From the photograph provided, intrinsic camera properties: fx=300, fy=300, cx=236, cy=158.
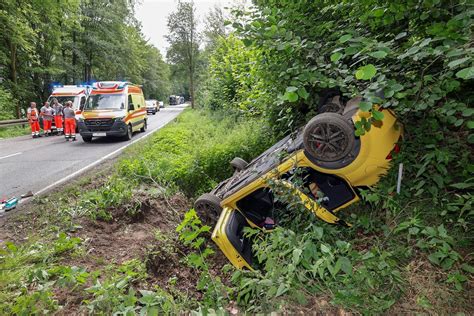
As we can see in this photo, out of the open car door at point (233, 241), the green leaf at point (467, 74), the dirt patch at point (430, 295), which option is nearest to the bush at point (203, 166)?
the open car door at point (233, 241)

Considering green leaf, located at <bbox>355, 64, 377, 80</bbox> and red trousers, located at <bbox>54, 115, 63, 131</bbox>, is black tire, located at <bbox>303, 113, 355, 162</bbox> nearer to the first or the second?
green leaf, located at <bbox>355, 64, 377, 80</bbox>

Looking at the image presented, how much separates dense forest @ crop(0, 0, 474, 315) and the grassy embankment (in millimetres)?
15

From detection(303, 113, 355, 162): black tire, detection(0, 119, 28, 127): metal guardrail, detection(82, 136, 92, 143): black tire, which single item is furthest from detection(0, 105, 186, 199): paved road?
detection(303, 113, 355, 162): black tire

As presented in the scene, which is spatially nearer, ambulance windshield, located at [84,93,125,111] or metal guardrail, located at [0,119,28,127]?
ambulance windshield, located at [84,93,125,111]

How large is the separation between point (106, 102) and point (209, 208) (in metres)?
11.1

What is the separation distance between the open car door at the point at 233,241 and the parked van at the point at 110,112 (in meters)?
10.4

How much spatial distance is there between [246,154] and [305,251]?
359 cm

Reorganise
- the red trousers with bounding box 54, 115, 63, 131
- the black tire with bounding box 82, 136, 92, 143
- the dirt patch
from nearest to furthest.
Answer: the dirt patch < the black tire with bounding box 82, 136, 92, 143 < the red trousers with bounding box 54, 115, 63, 131

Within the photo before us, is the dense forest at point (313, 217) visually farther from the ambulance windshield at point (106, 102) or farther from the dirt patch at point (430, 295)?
the ambulance windshield at point (106, 102)

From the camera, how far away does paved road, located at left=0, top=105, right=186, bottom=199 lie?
21.2ft

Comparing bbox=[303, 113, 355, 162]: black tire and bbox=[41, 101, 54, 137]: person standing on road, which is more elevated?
bbox=[41, 101, 54, 137]: person standing on road

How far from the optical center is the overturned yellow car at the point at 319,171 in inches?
111

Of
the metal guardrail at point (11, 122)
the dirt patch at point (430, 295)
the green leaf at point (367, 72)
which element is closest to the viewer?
the green leaf at point (367, 72)

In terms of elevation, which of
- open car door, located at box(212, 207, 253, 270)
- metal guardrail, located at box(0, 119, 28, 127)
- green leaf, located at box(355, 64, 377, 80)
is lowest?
open car door, located at box(212, 207, 253, 270)
